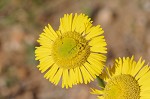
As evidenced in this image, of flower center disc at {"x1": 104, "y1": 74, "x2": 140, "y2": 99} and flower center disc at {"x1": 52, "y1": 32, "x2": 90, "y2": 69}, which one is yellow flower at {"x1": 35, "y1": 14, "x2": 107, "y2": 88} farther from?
flower center disc at {"x1": 104, "y1": 74, "x2": 140, "y2": 99}

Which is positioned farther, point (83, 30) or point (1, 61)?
point (1, 61)

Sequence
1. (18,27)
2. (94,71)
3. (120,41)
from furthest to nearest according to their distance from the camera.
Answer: (18,27), (120,41), (94,71)

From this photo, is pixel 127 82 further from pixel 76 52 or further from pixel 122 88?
pixel 76 52

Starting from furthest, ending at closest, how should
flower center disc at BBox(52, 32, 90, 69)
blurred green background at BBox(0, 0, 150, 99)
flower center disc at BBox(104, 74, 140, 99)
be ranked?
blurred green background at BBox(0, 0, 150, 99)
flower center disc at BBox(52, 32, 90, 69)
flower center disc at BBox(104, 74, 140, 99)

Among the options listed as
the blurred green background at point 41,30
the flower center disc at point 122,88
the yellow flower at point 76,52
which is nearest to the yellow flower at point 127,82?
the flower center disc at point 122,88

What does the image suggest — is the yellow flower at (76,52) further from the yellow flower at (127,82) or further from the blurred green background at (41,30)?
the blurred green background at (41,30)

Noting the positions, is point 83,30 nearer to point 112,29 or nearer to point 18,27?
point 112,29

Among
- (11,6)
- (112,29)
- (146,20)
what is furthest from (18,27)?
(146,20)

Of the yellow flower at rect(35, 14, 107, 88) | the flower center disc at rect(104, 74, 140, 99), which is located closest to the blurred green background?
the yellow flower at rect(35, 14, 107, 88)
